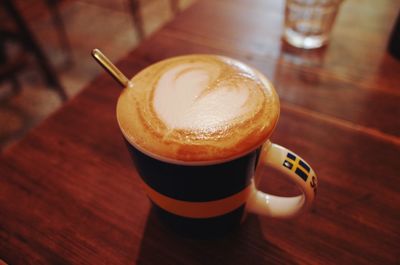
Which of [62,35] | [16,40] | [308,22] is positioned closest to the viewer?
[308,22]

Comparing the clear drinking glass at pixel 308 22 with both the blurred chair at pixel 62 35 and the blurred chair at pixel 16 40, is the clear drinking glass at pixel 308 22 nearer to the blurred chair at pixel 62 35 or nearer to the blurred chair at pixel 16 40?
the blurred chair at pixel 16 40

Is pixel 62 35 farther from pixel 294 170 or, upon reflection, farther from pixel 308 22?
pixel 294 170

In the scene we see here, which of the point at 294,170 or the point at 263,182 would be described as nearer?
the point at 294,170

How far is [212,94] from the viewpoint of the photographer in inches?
13.5

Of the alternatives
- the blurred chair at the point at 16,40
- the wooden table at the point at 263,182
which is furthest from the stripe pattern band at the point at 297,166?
the blurred chair at the point at 16,40

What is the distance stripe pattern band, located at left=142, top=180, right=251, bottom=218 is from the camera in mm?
338

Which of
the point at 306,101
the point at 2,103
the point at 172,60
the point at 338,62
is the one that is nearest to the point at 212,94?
the point at 172,60

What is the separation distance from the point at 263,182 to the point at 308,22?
45cm

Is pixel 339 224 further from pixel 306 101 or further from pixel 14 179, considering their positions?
pixel 14 179

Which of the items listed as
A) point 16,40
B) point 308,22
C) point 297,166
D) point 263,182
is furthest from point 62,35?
point 297,166

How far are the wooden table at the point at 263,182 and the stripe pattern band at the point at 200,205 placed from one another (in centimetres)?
7

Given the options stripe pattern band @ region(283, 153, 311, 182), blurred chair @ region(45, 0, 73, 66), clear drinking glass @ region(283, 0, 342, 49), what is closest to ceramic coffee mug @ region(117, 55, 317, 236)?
stripe pattern band @ region(283, 153, 311, 182)

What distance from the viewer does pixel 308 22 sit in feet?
2.40

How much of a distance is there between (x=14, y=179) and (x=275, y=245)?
0.40m
